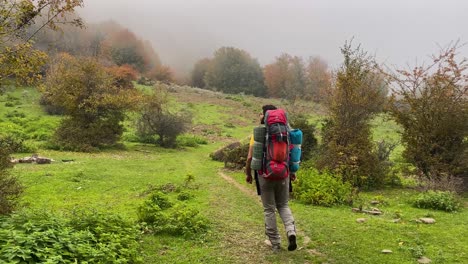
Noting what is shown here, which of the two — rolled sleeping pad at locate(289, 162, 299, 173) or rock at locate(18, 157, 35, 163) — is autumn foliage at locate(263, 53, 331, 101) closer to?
rock at locate(18, 157, 35, 163)

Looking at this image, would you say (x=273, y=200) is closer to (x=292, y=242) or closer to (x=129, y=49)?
(x=292, y=242)

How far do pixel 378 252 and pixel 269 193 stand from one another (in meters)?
2.23

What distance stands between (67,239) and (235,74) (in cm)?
7662

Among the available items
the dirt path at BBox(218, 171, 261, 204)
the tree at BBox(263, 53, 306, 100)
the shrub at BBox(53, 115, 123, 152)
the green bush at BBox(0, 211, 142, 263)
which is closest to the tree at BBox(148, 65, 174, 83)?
the tree at BBox(263, 53, 306, 100)

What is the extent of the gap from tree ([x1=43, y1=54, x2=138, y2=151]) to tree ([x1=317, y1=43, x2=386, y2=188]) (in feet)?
45.2

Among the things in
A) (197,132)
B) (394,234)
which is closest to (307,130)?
(394,234)

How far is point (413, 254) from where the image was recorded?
7.28 m

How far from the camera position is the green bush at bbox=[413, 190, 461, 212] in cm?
1145

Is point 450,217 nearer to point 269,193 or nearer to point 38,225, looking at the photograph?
point 269,193

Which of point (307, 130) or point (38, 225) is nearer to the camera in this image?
point (38, 225)

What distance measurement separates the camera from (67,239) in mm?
5598

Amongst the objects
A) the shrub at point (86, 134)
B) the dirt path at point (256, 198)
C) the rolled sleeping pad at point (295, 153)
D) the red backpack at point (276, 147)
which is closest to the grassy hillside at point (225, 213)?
the dirt path at point (256, 198)

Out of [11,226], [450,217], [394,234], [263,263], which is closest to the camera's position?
[11,226]

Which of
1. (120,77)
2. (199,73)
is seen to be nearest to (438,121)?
(120,77)
